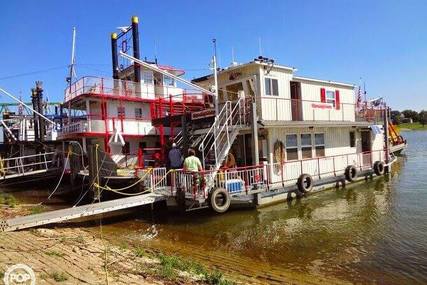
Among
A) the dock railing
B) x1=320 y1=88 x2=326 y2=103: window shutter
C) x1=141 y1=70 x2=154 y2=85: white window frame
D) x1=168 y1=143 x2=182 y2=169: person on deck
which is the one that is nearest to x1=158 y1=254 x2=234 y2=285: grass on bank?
the dock railing

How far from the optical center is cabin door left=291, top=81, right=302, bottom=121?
64.6 ft

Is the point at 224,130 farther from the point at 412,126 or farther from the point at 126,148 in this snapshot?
the point at 412,126

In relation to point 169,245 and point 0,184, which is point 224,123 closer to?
point 169,245

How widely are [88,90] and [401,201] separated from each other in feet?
60.8

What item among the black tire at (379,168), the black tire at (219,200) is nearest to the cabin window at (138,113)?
the black tire at (219,200)

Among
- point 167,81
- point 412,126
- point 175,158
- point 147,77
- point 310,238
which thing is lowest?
point 310,238

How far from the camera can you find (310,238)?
12.2 metres

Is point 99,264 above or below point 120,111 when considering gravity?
below

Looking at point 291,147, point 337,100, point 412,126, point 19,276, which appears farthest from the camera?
point 412,126

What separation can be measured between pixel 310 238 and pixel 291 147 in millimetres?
7790

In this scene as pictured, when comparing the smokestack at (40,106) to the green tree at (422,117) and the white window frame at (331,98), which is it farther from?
the green tree at (422,117)

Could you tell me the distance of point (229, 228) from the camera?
1367 centimetres

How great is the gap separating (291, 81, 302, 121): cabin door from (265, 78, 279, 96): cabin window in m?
1.04

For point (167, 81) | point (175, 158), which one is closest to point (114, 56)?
point (167, 81)
